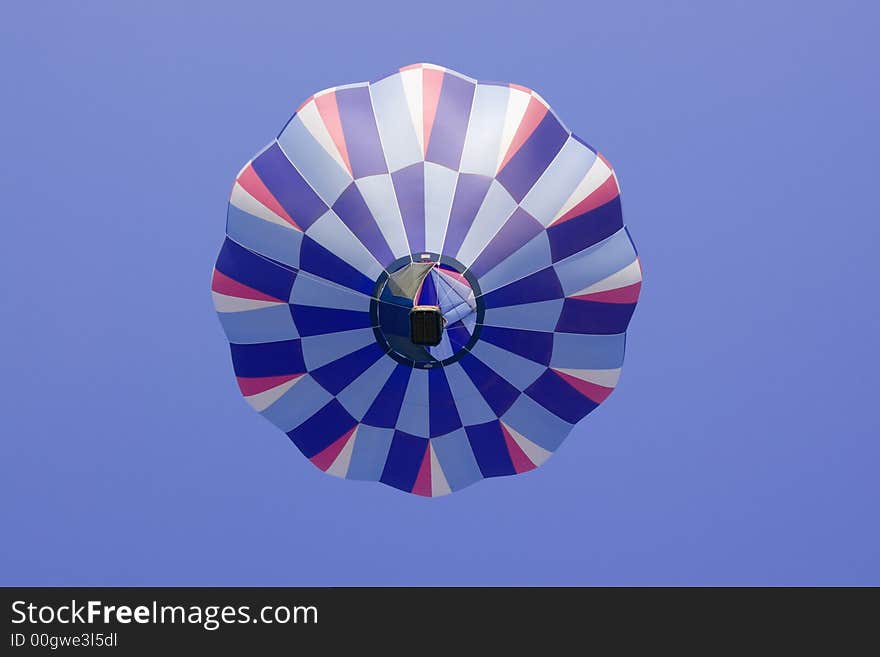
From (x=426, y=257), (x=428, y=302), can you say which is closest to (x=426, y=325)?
(x=428, y=302)

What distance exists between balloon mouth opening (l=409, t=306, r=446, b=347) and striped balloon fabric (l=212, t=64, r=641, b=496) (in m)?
0.01

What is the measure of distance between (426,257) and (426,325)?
2.28 ft

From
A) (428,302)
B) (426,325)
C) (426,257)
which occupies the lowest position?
(426,325)

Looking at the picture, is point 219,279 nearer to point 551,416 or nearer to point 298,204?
point 298,204

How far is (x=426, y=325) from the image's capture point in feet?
37.2

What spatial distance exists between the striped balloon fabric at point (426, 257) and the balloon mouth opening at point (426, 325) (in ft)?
0.05

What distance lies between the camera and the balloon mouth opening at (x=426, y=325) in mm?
11312

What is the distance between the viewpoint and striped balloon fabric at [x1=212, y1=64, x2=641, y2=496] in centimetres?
1173

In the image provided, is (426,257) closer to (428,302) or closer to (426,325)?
(428,302)

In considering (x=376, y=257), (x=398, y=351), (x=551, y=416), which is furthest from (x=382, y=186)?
(x=551, y=416)

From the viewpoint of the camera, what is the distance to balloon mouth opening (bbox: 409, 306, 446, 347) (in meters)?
11.3

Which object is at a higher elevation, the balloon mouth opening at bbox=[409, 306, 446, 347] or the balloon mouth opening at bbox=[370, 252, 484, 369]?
the balloon mouth opening at bbox=[370, 252, 484, 369]

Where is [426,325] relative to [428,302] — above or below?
below

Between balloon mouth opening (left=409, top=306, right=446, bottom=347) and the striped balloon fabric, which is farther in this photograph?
the striped balloon fabric
